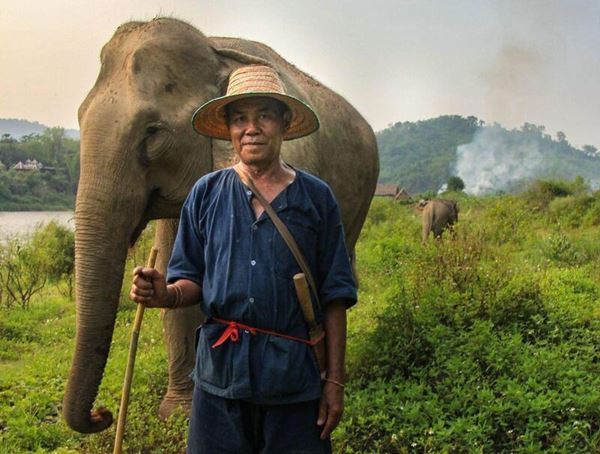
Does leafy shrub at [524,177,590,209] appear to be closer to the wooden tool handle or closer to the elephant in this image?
the elephant

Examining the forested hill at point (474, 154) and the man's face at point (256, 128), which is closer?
the man's face at point (256, 128)

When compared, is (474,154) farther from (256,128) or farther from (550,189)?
(256,128)

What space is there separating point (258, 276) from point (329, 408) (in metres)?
0.52

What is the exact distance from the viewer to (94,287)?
149 inches

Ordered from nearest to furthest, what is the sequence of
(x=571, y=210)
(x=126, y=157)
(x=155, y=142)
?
(x=126, y=157)
(x=155, y=142)
(x=571, y=210)

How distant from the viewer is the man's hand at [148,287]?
7.79 ft

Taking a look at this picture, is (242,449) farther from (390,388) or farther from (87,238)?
(390,388)

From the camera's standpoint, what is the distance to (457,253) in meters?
6.70

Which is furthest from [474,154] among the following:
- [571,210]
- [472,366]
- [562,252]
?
[472,366]

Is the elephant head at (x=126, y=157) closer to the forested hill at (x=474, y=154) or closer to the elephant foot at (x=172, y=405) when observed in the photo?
the elephant foot at (x=172, y=405)

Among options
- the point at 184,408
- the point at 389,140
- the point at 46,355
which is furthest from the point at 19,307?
the point at 389,140

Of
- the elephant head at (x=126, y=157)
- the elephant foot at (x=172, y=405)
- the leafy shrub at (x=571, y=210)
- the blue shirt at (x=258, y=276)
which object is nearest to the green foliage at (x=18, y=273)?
the elephant foot at (x=172, y=405)

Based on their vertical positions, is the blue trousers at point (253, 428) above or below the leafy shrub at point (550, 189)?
below

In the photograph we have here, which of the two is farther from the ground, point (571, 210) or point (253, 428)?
point (571, 210)
